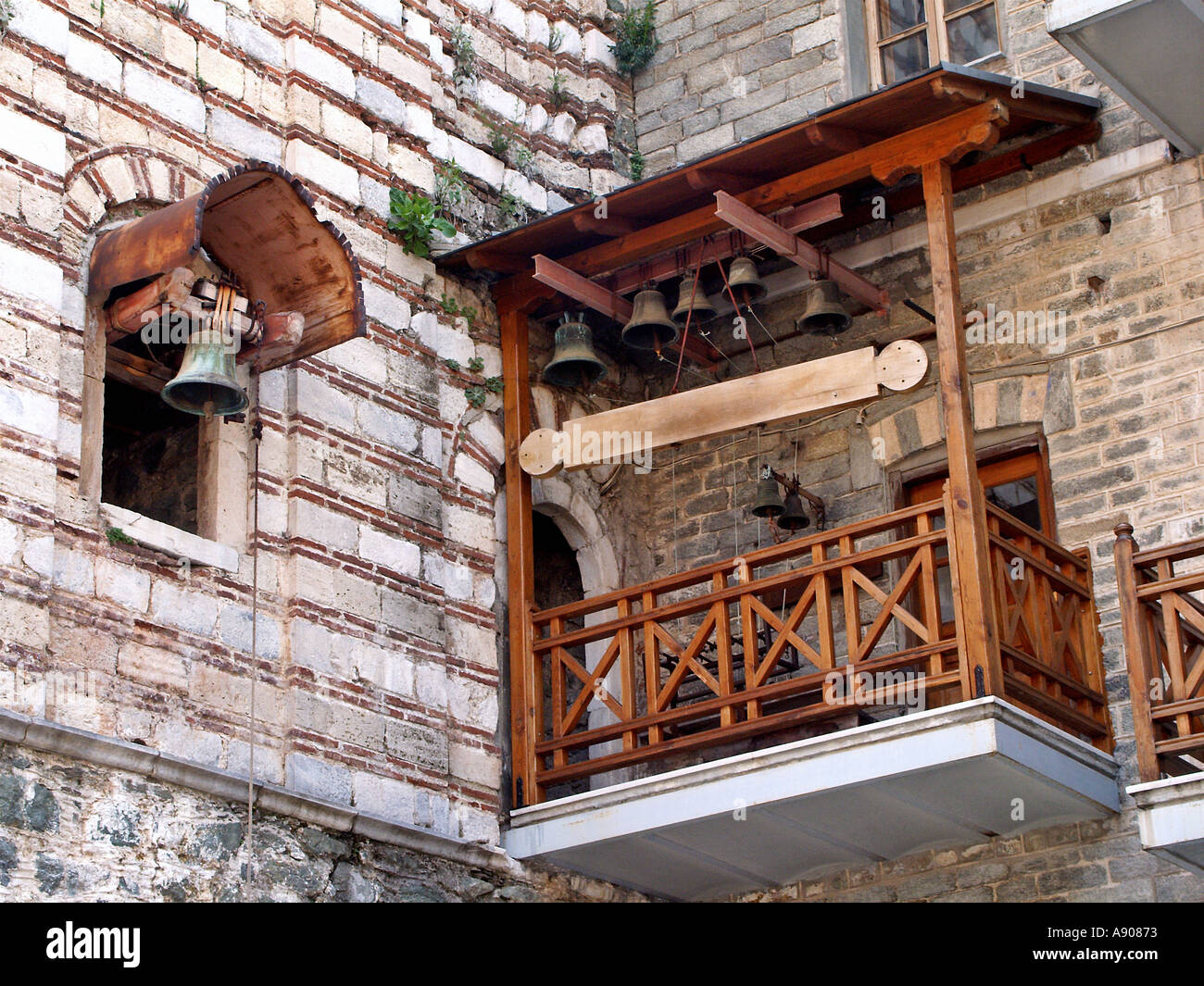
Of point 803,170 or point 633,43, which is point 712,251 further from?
point 633,43

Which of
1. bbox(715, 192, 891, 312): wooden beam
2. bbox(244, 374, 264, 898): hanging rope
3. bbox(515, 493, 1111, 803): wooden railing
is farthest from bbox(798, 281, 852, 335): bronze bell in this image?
bbox(244, 374, 264, 898): hanging rope

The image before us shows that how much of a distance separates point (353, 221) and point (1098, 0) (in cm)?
378

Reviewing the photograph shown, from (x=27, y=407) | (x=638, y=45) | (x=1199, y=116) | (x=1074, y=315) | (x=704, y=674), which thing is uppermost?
(x=638, y=45)

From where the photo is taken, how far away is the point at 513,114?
37.7 ft

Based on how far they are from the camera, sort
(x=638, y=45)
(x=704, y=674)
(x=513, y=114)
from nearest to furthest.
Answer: (x=704, y=674) < (x=513, y=114) < (x=638, y=45)

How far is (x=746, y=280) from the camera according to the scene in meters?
9.68

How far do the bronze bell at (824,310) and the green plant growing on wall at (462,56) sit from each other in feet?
8.55

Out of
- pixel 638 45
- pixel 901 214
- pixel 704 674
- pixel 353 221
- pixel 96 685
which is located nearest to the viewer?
pixel 96 685

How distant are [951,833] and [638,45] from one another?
5.55 meters

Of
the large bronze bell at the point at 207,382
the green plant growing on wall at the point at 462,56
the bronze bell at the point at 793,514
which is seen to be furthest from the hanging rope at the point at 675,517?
the large bronze bell at the point at 207,382

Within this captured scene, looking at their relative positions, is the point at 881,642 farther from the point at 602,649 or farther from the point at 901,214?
the point at 901,214

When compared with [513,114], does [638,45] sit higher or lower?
higher

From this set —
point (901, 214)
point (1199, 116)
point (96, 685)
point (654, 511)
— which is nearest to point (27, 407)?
point (96, 685)

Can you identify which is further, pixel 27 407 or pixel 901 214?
pixel 901 214
